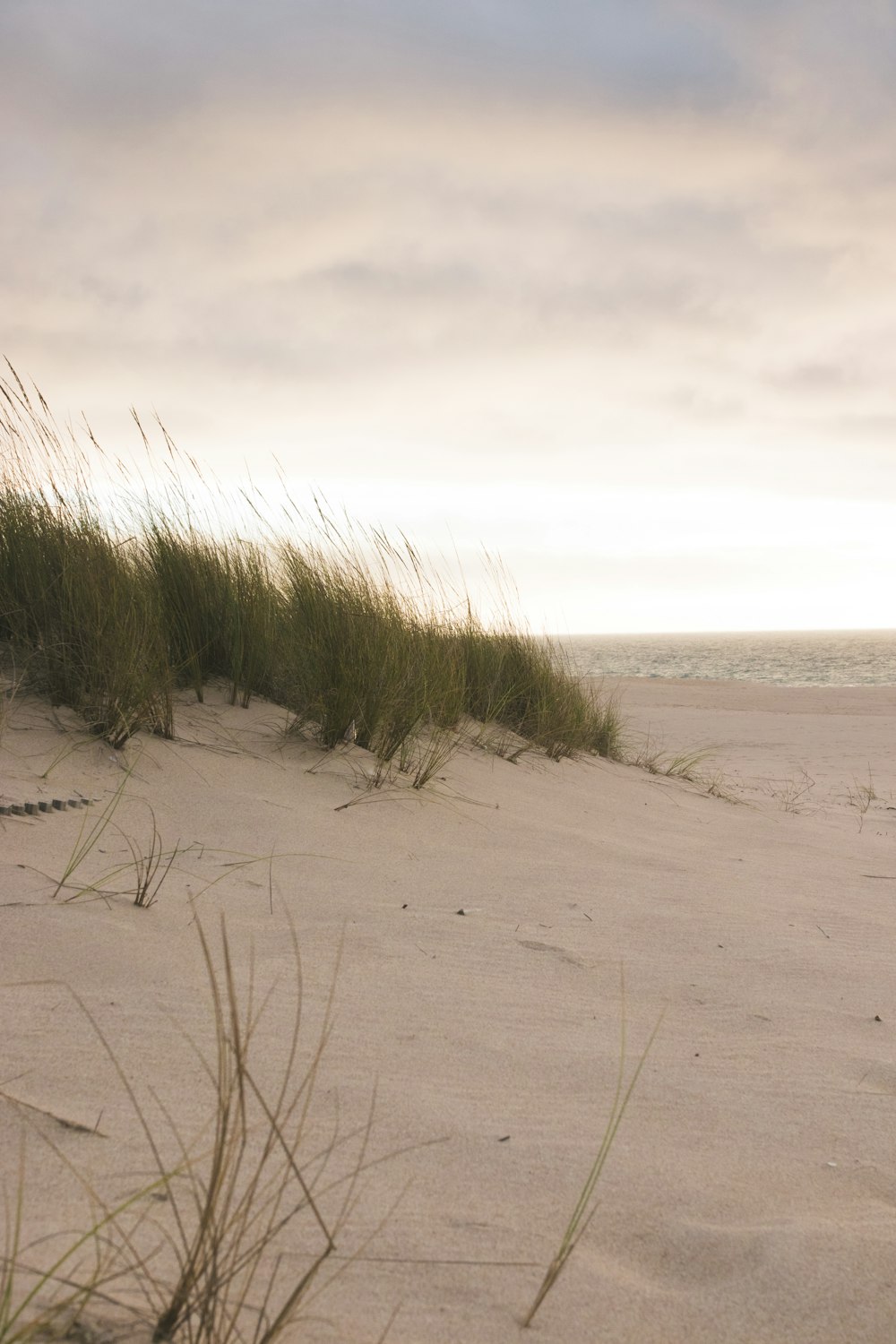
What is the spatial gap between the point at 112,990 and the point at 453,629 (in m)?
3.62

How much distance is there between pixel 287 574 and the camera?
4188 millimetres

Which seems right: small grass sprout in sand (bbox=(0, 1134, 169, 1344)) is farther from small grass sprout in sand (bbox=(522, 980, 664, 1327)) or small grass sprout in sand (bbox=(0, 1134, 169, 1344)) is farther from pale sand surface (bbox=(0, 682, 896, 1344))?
small grass sprout in sand (bbox=(522, 980, 664, 1327))

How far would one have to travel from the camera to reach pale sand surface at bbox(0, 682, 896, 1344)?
1055 mm

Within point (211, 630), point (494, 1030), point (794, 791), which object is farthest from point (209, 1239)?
point (794, 791)

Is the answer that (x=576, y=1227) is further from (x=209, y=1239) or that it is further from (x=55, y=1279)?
(x=55, y=1279)

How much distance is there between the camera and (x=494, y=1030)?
1.70 meters

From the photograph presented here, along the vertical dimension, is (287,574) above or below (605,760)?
above

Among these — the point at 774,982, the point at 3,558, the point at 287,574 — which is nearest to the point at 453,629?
the point at 287,574

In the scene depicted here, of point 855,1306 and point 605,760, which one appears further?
point 605,760

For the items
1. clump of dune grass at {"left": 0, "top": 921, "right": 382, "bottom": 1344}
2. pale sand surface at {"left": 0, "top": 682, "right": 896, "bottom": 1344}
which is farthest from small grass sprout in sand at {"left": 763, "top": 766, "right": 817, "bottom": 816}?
clump of dune grass at {"left": 0, "top": 921, "right": 382, "bottom": 1344}

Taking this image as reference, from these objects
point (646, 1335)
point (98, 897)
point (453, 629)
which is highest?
point (453, 629)

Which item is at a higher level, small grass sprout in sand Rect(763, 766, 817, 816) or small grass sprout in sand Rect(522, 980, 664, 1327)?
small grass sprout in sand Rect(763, 766, 817, 816)

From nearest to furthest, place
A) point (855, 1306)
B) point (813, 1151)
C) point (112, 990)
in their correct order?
point (855, 1306)
point (813, 1151)
point (112, 990)

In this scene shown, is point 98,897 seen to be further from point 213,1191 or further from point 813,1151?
point 813,1151
